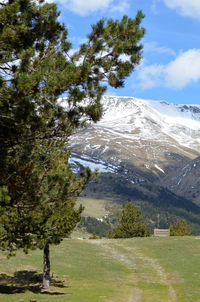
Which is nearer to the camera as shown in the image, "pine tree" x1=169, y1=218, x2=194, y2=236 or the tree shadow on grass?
the tree shadow on grass

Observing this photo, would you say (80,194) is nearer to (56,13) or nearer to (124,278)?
(56,13)

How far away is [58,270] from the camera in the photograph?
42.9m

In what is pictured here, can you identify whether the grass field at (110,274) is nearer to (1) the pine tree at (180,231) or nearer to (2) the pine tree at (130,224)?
(2) the pine tree at (130,224)

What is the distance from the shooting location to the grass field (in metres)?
30.5

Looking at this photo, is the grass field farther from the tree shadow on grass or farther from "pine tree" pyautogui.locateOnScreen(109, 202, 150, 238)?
"pine tree" pyautogui.locateOnScreen(109, 202, 150, 238)

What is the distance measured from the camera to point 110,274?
137 ft

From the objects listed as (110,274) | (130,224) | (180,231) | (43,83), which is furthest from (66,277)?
(180,231)

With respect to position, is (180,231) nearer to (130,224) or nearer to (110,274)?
(130,224)

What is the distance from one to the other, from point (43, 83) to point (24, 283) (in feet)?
86.3

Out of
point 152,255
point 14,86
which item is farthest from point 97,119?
point 152,255

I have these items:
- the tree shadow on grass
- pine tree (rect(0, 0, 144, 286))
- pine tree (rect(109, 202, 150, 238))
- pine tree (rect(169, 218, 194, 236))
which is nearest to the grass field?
the tree shadow on grass

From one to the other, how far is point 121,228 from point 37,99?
78.3 m

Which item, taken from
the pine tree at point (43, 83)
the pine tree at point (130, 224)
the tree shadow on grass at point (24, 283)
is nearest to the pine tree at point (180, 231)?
the pine tree at point (130, 224)

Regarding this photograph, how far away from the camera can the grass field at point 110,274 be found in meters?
30.5
